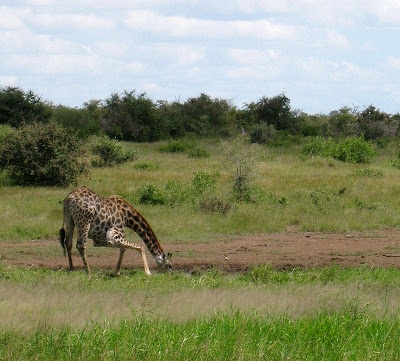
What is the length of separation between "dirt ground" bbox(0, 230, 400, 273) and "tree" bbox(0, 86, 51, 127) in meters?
22.9

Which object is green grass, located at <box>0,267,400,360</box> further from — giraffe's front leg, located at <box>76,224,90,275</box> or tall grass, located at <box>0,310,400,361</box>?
giraffe's front leg, located at <box>76,224,90,275</box>

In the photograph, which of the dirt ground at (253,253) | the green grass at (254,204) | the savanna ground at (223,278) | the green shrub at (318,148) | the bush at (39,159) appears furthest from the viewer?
the green shrub at (318,148)

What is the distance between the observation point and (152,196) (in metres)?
19.7

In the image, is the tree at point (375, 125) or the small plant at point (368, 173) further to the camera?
the tree at point (375, 125)

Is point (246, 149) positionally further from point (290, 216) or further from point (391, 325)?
point (391, 325)

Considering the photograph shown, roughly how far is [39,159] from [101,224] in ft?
30.9

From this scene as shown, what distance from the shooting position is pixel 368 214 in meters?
18.7

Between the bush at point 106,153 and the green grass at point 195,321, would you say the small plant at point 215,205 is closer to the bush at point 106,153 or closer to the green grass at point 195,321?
the green grass at point 195,321

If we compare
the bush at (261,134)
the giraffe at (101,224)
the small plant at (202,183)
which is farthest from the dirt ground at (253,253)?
the bush at (261,134)

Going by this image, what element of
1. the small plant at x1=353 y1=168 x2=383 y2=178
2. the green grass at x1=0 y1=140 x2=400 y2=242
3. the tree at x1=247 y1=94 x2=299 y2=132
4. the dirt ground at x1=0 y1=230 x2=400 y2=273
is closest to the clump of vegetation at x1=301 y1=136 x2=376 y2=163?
the green grass at x1=0 y1=140 x2=400 y2=242

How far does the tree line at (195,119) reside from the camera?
4094cm

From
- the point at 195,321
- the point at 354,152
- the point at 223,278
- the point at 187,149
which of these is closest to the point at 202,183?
the point at 223,278

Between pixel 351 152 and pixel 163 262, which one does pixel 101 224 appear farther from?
pixel 351 152

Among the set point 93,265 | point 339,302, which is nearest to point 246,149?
point 93,265
